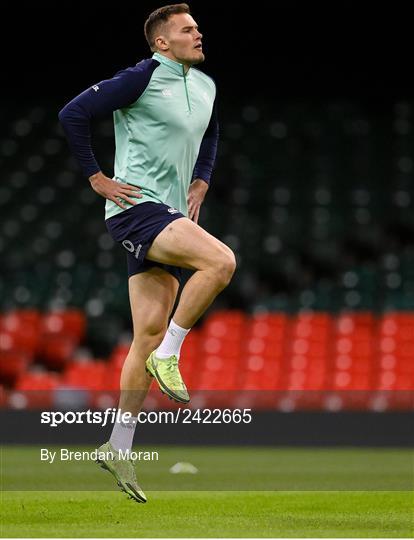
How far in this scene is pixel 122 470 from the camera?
6.04 meters

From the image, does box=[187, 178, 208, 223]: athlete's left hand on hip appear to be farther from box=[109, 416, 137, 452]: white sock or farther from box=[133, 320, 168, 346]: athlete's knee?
box=[109, 416, 137, 452]: white sock

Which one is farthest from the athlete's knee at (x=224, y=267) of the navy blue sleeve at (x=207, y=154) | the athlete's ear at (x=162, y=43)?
the athlete's ear at (x=162, y=43)

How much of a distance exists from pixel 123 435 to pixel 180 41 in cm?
198

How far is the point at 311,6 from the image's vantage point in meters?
18.9

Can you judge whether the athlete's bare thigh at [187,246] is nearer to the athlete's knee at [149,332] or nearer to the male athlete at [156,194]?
the male athlete at [156,194]

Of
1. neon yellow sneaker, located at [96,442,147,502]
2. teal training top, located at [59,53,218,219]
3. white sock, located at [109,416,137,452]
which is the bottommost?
neon yellow sneaker, located at [96,442,147,502]

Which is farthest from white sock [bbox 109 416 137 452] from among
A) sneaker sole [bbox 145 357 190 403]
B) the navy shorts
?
the navy shorts

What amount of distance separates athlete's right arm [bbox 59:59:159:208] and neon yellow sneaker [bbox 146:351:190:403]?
775 millimetres

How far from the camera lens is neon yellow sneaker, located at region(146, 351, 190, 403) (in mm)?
5621

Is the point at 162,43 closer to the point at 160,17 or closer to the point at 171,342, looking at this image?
the point at 160,17

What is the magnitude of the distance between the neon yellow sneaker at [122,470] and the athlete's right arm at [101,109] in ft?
4.04

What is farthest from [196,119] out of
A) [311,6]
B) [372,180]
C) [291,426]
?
[311,6]

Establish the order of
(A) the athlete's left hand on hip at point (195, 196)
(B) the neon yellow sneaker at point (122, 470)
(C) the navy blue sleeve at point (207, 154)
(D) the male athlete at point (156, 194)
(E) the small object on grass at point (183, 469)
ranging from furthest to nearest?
(E) the small object on grass at point (183, 469), (C) the navy blue sleeve at point (207, 154), (A) the athlete's left hand on hip at point (195, 196), (B) the neon yellow sneaker at point (122, 470), (D) the male athlete at point (156, 194)

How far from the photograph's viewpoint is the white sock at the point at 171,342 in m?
5.78
